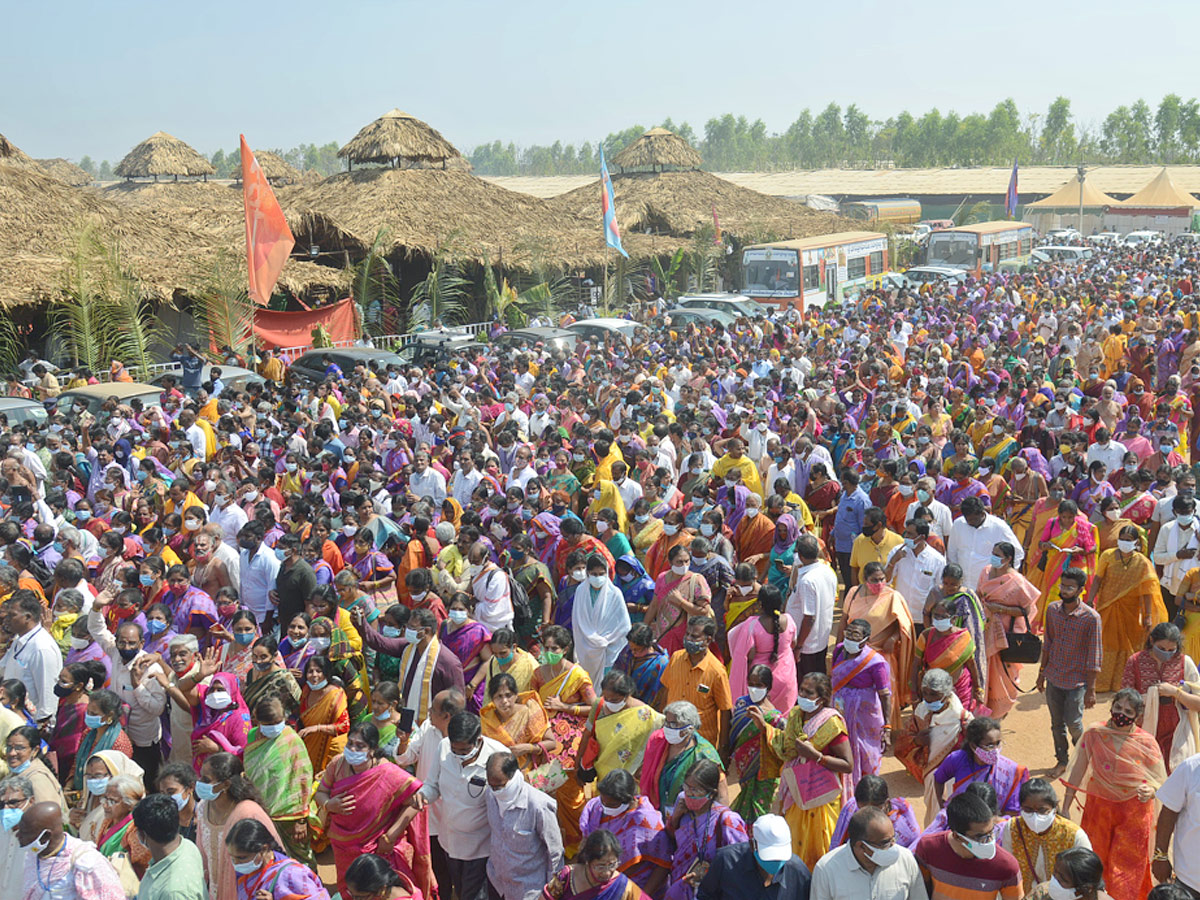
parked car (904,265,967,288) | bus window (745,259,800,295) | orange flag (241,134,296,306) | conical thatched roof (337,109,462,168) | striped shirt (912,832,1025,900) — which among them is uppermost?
conical thatched roof (337,109,462,168)

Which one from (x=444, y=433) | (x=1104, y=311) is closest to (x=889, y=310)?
(x=1104, y=311)

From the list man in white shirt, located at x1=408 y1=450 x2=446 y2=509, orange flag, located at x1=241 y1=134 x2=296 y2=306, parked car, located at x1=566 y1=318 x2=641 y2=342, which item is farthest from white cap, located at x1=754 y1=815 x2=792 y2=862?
parked car, located at x1=566 y1=318 x2=641 y2=342

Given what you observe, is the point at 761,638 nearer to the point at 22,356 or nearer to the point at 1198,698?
the point at 1198,698

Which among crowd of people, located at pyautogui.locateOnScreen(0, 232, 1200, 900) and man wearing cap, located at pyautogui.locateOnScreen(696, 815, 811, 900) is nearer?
man wearing cap, located at pyautogui.locateOnScreen(696, 815, 811, 900)

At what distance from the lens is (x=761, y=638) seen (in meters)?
6.15

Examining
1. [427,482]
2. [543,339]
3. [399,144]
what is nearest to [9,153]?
[399,144]

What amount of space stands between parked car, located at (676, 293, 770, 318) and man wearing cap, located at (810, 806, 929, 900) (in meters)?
20.2

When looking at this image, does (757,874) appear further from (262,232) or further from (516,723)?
(262,232)

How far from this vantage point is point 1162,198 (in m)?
52.8

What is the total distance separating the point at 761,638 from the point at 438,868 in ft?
6.81

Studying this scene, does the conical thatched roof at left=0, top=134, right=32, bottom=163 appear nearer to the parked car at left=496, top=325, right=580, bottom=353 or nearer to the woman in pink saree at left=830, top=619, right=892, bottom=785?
the parked car at left=496, top=325, right=580, bottom=353

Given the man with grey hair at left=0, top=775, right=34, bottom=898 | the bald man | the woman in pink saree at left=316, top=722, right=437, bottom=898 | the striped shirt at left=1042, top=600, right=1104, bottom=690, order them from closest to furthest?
the bald man, the man with grey hair at left=0, top=775, right=34, bottom=898, the woman in pink saree at left=316, top=722, right=437, bottom=898, the striped shirt at left=1042, top=600, right=1104, bottom=690

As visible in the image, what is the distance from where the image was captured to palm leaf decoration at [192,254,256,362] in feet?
63.7

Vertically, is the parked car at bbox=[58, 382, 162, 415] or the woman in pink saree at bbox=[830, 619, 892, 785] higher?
the parked car at bbox=[58, 382, 162, 415]
